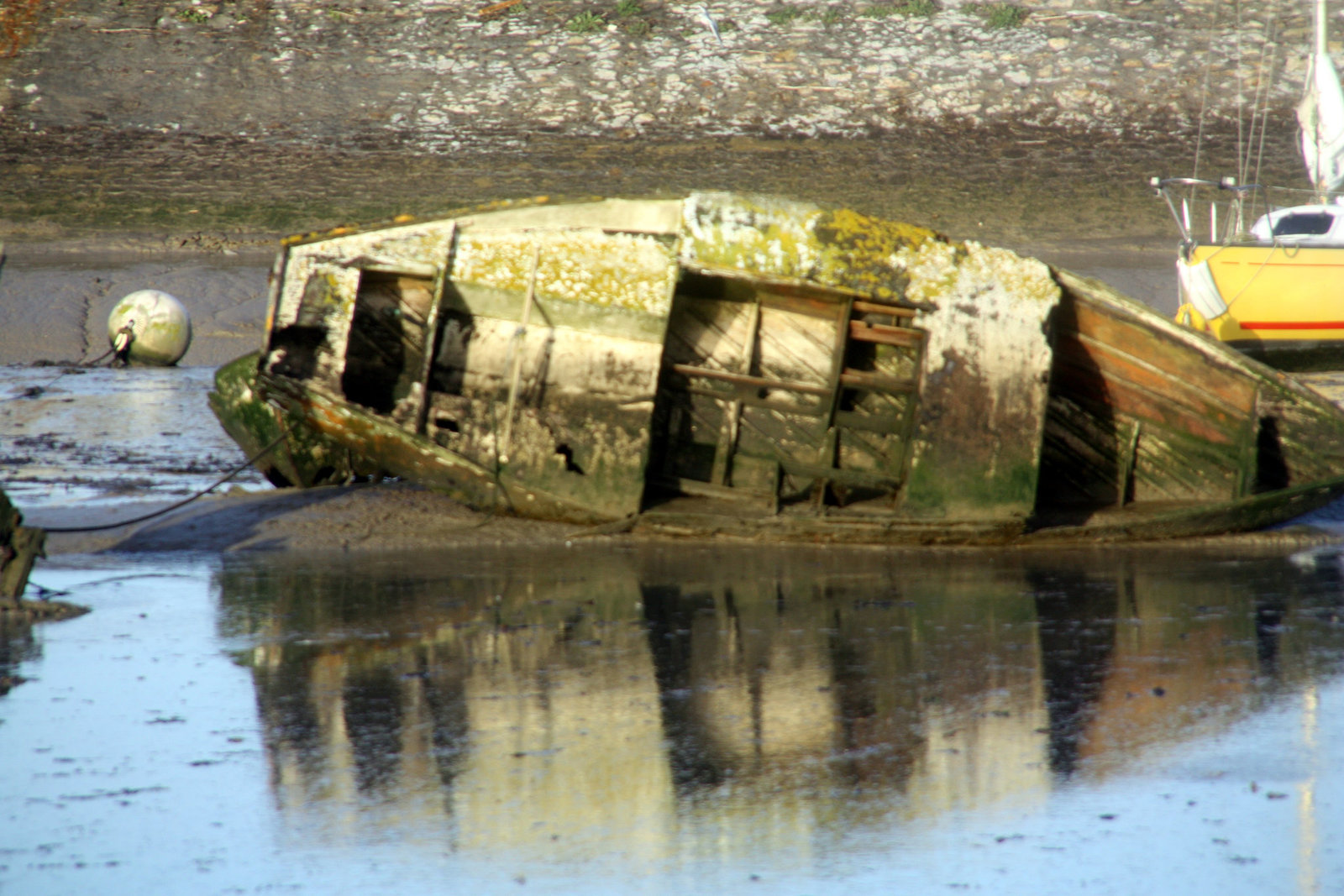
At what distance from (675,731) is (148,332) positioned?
978cm

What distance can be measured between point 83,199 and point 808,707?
1561 centimetres

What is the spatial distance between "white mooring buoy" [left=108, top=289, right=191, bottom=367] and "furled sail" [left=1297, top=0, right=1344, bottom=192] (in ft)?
42.4

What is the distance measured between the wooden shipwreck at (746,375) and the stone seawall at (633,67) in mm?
12403

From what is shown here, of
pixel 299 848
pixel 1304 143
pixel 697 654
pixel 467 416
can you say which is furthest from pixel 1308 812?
pixel 1304 143

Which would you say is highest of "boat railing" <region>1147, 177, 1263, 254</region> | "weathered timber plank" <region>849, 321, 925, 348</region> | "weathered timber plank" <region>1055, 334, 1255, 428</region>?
"boat railing" <region>1147, 177, 1263, 254</region>

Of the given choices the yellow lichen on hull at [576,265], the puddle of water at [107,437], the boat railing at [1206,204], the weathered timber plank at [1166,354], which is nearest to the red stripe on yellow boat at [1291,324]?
the boat railing at [1206,204]

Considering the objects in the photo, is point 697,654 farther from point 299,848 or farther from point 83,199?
point 83,199

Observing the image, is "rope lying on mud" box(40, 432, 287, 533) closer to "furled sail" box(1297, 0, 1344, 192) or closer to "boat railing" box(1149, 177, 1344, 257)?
"boat railing" box(1149, 177, 1344, 257)

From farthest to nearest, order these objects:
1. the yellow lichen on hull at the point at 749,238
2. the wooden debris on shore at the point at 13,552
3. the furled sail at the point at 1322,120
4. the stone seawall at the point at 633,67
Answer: the stone seawall at the point at 633,67 → the furled sail at the point at 1322,120 → the yellow lichen on hull at the point at 749,238 → the wooden debris on shore at the point at 13,552

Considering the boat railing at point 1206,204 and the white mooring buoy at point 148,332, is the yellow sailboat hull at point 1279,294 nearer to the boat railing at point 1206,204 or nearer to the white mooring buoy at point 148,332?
the boat railing at point 1206,204

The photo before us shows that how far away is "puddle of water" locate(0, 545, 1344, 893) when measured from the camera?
3.33m

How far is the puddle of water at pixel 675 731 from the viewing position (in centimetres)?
333

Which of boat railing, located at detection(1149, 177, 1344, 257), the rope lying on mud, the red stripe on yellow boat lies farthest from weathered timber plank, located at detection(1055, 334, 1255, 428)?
boat railing, located at detection(1149, 177, 1344, 257)

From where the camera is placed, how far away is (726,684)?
4676 mm
